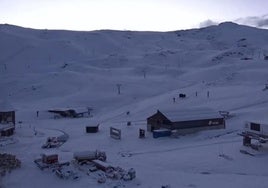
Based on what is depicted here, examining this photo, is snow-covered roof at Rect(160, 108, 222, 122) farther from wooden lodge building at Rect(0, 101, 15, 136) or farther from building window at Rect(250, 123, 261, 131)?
wooden lodge building at Rect(0, 101, 15, 136)

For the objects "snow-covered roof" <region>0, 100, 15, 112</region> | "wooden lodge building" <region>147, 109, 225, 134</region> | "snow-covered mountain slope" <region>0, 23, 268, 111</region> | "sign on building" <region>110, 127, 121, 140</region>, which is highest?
"snow-covered mountain slope" <region>0, 23, 268, 111</region>

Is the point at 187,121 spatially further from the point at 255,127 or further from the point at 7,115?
the point at 7,115

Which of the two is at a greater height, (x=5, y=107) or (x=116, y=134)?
(x=5, y=107)

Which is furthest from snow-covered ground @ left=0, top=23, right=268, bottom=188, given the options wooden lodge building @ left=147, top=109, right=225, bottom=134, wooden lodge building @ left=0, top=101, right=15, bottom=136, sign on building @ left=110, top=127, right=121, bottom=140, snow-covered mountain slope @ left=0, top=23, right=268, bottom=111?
wooden lodge building @ left=0, top=101, right=15, bottom=136

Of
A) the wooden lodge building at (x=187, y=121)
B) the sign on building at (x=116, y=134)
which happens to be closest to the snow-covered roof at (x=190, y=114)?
the wooden lodge building at (x=187, y=121)

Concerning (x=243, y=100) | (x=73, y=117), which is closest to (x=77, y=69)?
(x=73, y=117)

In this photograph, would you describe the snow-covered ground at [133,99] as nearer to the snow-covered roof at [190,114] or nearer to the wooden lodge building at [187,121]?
the wooden lodge building at [187,121]

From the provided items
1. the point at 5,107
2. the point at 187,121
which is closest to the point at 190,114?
the point at 187,121
